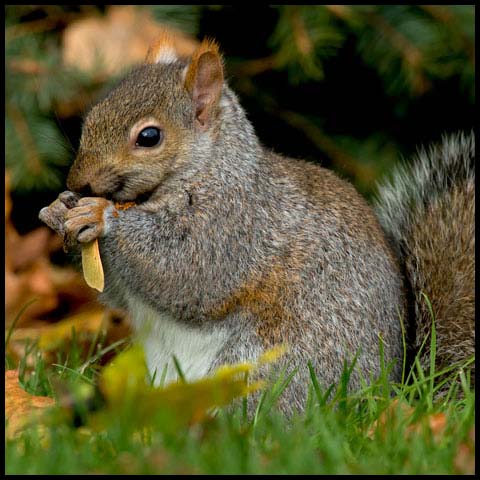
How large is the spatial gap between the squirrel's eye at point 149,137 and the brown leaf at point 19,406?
0.58m

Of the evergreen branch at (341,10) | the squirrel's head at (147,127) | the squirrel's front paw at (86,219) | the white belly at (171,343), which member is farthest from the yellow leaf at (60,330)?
the evergreen branch at (341,10)

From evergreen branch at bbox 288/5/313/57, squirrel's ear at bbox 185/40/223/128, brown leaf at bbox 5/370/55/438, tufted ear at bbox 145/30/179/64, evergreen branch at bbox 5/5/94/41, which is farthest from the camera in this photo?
evergreen branch at bbox 5/5/94/41

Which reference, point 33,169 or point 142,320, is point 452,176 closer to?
point 142,320

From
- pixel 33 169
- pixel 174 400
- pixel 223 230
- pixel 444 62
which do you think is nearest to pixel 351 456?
pixel 174 400

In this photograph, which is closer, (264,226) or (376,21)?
(264,226)

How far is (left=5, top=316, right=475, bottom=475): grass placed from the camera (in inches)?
59.4

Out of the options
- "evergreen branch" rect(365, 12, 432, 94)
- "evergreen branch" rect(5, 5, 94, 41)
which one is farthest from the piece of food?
"evergreen branch" rect(365, 12, 432, 94)

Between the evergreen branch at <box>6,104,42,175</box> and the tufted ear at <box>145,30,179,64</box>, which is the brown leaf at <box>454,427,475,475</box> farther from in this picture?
the evergreen branch at <box>6,104,42,175</box>

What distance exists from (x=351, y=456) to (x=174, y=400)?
0.99ft

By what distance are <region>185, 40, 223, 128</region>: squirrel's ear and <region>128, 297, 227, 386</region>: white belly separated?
46 centimetres

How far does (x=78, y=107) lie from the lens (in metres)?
3.49

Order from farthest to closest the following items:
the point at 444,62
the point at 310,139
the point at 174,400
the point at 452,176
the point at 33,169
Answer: the point at 310,139, the point at 444,62, the point at 33,169, the point at 452,176, the point at 174,400

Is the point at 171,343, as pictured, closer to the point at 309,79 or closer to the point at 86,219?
the point at 86,219

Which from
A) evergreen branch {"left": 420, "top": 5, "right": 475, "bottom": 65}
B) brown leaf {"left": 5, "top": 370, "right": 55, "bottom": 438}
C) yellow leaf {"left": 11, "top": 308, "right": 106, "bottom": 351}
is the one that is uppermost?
evergreen branch {"left": 420, "top": 5, "right": 475, "bottom": 65}
